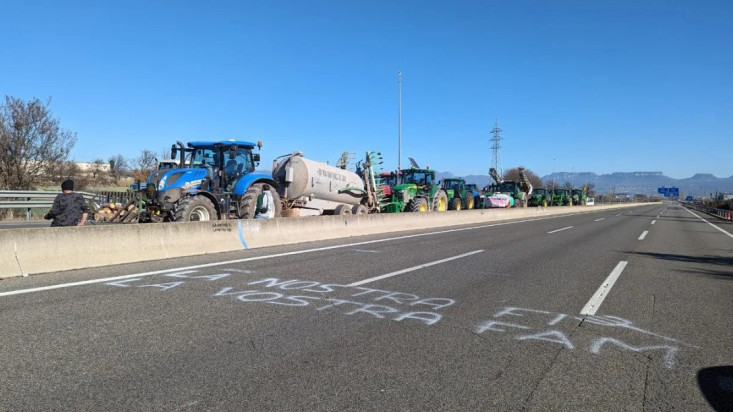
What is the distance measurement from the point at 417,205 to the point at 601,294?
57.8 ft

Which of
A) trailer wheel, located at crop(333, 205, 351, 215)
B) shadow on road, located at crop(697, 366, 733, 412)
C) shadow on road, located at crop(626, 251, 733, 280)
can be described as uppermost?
trailer wheel, located at crop(333, 205, 351, 215)

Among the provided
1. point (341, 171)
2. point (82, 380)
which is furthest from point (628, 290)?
point (341, 171)

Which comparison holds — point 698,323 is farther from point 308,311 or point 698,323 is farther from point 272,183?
point 272,183

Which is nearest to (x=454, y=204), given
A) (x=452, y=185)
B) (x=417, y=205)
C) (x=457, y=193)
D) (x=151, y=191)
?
(x=457, y=193)

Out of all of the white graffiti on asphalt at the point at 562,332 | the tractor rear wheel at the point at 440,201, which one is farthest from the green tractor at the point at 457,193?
the white graffiti on asphalt at the point at 562,332

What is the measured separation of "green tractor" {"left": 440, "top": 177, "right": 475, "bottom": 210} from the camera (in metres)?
31.5

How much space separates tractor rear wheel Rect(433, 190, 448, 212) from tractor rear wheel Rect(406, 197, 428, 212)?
176cm

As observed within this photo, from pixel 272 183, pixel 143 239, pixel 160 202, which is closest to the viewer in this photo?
pixel 143 239

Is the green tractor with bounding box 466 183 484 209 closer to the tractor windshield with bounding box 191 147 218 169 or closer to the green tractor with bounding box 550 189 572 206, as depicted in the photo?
the green tractor with bounding box 550 189 572 206

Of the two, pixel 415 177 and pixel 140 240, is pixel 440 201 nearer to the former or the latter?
pixel 415 177

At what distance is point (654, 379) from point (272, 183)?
44.1ft

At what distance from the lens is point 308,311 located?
560 centimetres

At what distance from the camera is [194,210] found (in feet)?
40.9

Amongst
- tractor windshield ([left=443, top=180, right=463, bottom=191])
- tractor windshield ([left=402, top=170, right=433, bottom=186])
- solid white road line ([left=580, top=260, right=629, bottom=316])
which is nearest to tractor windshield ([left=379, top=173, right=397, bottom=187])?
tractor windshield ([left=402, top=170, right=433, bottom=186])
